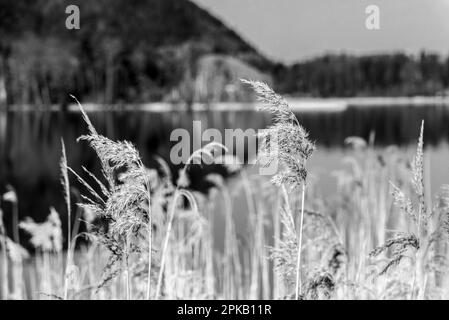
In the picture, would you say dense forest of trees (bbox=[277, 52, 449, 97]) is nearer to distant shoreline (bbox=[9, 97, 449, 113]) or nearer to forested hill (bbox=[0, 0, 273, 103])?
distant shoreline (bbox=[9, 97, 449, 113])

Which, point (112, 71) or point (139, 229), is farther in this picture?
point (112, 71)

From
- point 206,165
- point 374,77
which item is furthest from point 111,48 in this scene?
point 206,165

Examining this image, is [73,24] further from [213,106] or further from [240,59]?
[240,59]

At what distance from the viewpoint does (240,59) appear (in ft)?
509

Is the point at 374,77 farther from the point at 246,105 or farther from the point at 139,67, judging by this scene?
the point at 139,67

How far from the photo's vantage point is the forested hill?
97.1m

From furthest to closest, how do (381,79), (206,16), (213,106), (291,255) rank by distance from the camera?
(206,16) → (381,79) → (213,106) → (291,255)

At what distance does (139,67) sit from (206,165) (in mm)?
80173

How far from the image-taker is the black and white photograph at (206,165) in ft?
8.88

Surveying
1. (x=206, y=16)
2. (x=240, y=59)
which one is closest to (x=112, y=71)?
(x=240, y=59)

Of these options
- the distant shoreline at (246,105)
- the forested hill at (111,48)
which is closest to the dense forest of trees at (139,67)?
the forested hill at (111,48)

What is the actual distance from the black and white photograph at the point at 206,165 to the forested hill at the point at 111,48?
1.65 feet
